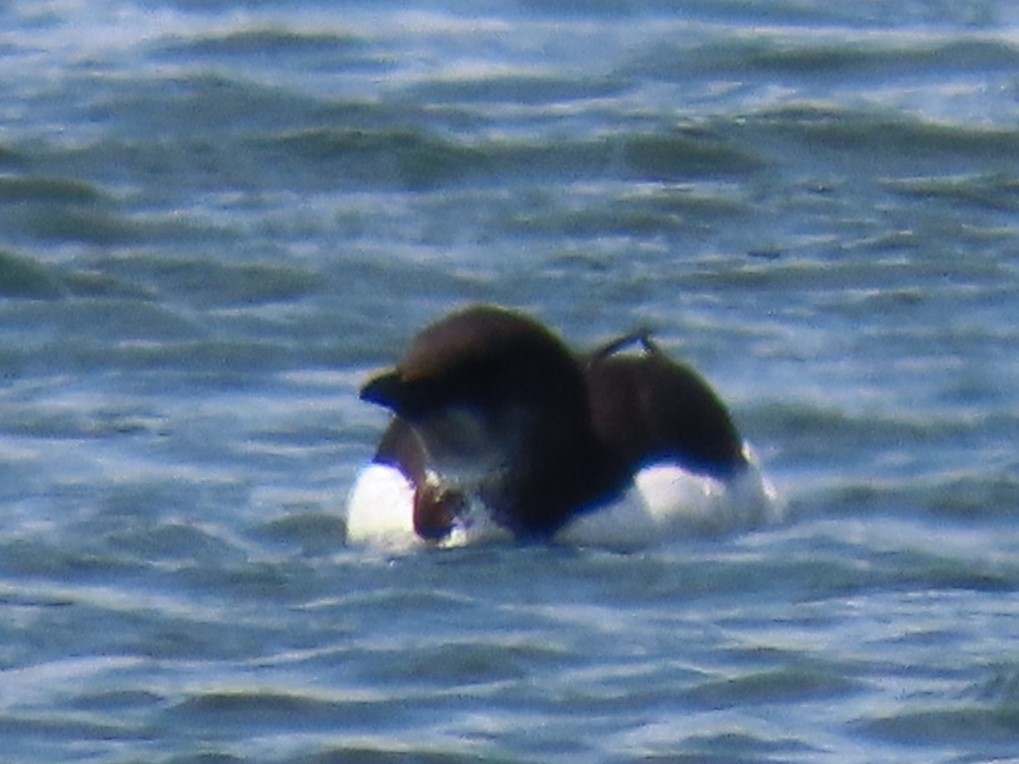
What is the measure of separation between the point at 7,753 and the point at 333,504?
9.77 feet

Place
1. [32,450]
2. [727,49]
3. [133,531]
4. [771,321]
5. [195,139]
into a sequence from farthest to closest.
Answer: [727,49] < [195,139] < [771,321] < [32,450] < [133,531]

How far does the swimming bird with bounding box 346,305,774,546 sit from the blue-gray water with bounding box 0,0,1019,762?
5.9 inches

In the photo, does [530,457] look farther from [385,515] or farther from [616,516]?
[385,515]

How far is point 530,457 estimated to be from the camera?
500 inches

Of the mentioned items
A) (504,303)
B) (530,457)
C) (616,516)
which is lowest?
(616,516)

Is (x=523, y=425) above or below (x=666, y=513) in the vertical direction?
above

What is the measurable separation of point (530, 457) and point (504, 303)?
138 inches

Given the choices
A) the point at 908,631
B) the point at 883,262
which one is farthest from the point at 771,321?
the point at 908,631

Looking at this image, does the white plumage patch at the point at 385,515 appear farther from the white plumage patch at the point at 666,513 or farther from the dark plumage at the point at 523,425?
the white plumage patch at the point at 666,513

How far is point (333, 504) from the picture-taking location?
13234 millimetres

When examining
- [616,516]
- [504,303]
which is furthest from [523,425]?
[504,303]

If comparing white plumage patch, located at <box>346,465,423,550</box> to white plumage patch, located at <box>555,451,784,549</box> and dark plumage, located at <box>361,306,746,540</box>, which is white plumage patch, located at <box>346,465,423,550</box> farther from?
white plumage patch, located at <box>555,451,784,549</box>

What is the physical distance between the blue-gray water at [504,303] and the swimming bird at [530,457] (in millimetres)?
150

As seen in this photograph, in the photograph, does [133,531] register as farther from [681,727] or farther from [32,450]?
[681,727]
